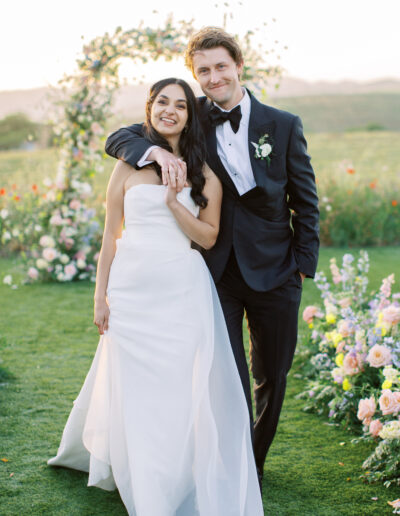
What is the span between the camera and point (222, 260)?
9.78 ft

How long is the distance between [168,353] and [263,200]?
0.86 m

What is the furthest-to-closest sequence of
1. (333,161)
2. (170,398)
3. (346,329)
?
(333,161) → (346,329) → (170,398)

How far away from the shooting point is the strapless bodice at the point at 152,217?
2.84m

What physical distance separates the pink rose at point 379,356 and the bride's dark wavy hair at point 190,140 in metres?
1.46

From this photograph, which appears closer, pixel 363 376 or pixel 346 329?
pixel 363 376

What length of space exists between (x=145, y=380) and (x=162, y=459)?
36 centimetres

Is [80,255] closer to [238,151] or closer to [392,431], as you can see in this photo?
[238,151]

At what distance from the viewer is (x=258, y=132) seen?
294 centimetres

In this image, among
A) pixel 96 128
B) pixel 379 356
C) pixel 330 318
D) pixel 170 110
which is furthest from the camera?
pixel 96 128

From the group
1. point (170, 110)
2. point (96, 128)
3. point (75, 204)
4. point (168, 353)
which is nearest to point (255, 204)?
point (170, 110)

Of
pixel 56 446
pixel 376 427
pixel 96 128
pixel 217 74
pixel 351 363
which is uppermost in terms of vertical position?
pixel 96 128

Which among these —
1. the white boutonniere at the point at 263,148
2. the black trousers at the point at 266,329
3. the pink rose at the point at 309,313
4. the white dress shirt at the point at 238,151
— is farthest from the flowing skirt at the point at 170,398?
the pink rose at the point at 309,313

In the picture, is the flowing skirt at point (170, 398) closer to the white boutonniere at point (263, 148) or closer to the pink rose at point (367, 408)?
the white boutonniere at point (263, 148)

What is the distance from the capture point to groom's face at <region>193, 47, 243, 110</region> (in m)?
2.84
